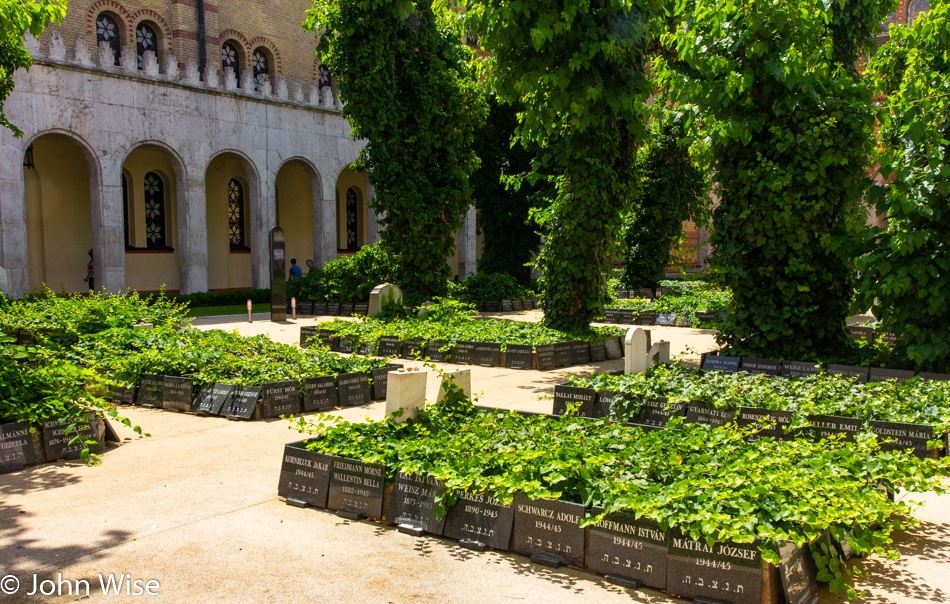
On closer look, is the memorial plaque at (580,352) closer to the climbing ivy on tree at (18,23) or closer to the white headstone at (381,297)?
the white headstone at (381,297)

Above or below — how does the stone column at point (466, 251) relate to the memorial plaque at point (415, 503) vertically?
above

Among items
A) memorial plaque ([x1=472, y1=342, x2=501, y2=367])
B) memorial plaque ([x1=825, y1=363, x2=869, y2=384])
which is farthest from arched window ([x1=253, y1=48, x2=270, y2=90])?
memorial plaque ([x1=825, y1=363, x2=869, y2=384])

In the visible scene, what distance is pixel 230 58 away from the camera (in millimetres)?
29812

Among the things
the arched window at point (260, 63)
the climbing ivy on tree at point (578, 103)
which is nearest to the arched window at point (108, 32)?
the arched window at point (260, 63)

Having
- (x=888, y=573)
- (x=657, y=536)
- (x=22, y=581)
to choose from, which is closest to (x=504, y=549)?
(x=657, y=536)

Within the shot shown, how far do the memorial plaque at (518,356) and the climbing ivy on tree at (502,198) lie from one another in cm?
1375

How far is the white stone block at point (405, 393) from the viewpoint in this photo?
20.5 ft

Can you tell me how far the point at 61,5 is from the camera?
10891mm

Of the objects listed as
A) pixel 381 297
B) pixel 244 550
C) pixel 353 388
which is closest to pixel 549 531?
pixel 244 550

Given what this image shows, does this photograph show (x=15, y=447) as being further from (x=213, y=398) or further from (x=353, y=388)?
(x=353, y=388)

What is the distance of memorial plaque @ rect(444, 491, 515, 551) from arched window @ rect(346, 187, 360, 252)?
30.9 meters

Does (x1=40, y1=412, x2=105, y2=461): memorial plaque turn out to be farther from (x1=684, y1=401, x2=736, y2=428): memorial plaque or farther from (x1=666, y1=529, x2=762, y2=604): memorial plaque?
(x1=684, y1=401, x2=736, y2=428): memorial plaque

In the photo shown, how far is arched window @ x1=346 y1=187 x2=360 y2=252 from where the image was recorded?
35.2 meters

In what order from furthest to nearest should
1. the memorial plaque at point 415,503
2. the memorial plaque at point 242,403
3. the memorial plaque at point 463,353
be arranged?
the memorial plaque at point 463,353 → the memorial plaque at point 242,403 → the memorial plaque at point 415,503
